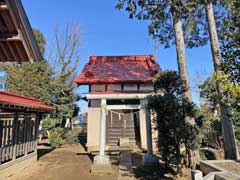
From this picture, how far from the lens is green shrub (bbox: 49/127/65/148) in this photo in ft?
44.2

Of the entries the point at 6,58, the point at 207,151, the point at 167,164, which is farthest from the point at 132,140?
the point at 6,58

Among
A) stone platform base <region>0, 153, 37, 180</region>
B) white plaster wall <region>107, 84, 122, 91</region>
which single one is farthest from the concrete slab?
white plaster wall <region>107, 84, 122, 91</region>

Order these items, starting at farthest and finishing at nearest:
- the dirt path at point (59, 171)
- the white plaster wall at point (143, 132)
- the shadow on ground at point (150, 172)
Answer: the white plaster wall at point (143, 132), the dirt path at point (59, 171), the shadow on ground at point (150, 172)

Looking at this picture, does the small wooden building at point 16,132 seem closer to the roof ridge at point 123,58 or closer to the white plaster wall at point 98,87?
the white plaster wall at point 98,87

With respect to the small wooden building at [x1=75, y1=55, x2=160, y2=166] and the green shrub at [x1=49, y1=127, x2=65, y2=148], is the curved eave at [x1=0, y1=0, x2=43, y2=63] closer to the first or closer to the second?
the small wooden building at [x1=75, y1=55, x2=160, y2=166]

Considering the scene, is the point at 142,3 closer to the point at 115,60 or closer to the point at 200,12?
the point at 200,12

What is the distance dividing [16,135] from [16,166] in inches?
42.1

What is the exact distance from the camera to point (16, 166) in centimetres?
686

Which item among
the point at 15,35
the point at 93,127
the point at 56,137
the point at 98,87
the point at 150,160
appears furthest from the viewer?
the point at 56,137

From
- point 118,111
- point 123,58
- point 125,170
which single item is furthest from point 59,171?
point 123,58

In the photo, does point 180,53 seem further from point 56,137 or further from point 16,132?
point 56,137

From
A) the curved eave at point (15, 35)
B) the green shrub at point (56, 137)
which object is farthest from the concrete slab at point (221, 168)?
the green shrub at point (56, 137)

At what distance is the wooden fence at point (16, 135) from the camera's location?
6449 mm

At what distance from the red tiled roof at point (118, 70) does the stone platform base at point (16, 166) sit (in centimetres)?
508
